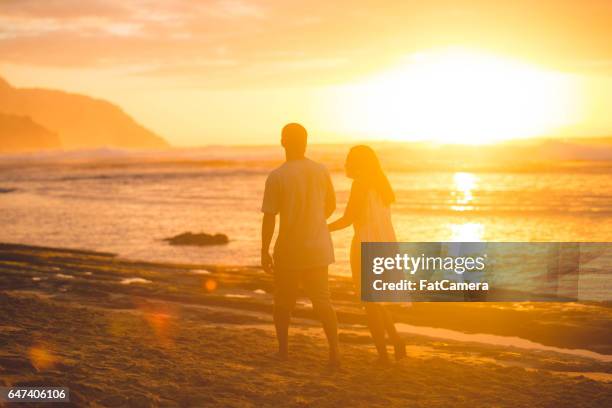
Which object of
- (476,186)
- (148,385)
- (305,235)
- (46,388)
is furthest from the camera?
(476,186)

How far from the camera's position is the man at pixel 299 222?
6.48 m

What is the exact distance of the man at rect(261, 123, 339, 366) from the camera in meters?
6.48

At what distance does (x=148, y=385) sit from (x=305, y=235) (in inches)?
75.9

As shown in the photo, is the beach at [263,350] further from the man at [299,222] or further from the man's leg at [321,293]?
the man at [299,222]

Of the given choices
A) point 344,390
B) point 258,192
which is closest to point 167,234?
point 344,390

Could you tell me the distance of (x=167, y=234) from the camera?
22.0 meters

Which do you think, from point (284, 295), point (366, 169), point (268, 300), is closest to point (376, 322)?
point (284, 295)

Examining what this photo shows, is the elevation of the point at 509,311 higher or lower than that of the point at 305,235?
lower

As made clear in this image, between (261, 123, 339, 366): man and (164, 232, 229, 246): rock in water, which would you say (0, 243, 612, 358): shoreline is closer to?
(261, 123, 339, 366): man

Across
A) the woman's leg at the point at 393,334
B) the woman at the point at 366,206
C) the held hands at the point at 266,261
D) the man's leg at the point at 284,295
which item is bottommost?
the woman's leg at the point at 393,334

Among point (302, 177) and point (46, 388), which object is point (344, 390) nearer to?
point (302, 177)

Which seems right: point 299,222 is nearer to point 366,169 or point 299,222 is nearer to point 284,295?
point 284,295

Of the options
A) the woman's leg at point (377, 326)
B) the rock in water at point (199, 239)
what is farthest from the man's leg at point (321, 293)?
the rock in water at point (199, 239)

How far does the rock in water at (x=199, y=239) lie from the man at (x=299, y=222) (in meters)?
12.7
